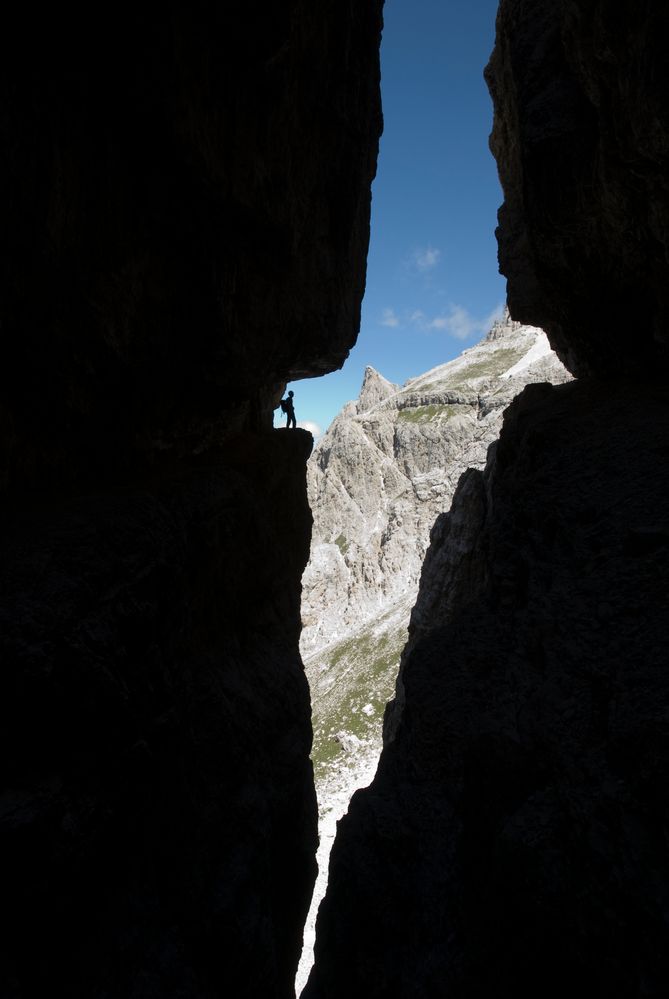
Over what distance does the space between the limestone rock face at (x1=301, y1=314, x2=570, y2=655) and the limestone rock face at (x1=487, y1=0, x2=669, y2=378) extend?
437 feet

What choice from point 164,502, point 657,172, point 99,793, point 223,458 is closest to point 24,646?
point 99,793

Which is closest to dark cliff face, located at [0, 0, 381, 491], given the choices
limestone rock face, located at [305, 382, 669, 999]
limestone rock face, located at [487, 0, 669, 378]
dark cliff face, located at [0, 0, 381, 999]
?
dark cliff face, located at [0, 0, 381, 999]

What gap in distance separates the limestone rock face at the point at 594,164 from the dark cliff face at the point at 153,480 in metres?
7.22

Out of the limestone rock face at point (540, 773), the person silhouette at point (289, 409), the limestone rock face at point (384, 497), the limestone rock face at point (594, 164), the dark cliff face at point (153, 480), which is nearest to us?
the limestone rock face at point (540, 773)

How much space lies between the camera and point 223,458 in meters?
22.1

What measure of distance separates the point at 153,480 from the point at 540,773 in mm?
13922

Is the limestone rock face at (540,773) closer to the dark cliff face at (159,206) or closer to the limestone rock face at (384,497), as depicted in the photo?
the dark cliff face at (159,206)

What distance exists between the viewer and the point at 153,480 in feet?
56.2

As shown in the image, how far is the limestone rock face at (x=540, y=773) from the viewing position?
8.09 metres

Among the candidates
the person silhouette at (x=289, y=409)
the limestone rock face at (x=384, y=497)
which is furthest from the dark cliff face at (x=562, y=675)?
the limestone rock face at (x=384, y=497)

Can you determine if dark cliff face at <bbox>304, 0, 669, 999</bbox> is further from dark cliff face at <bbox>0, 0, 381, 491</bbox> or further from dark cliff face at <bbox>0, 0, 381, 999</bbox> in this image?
dark cliff face at <bbox>0, 0, 381, 491</bbox>

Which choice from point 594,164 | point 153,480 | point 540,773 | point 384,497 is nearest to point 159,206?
point 153,480

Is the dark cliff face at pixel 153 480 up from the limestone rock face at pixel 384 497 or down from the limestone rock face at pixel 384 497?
down

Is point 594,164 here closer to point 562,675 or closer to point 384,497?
point 562,675
